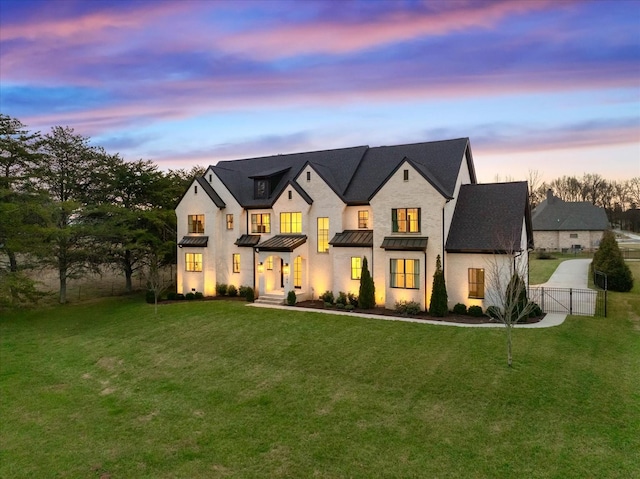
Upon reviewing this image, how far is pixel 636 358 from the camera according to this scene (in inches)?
589

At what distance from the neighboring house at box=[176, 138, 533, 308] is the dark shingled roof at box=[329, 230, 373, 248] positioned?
0.07 m

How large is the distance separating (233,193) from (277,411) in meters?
21.3

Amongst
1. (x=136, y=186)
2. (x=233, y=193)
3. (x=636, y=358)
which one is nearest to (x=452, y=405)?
(x=636, y=358)

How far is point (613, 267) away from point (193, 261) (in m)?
Answer: 30.5

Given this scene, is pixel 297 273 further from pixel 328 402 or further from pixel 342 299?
pixel 328 402

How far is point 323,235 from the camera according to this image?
88.9 feet

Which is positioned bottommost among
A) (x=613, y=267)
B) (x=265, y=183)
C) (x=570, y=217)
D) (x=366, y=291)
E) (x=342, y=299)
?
(x=342, y=299)

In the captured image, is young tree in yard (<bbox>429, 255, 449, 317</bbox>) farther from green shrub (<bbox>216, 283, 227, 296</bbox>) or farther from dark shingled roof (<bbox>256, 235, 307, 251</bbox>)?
green shrub (<bbox>216, 283, 227, 296</bbox>)

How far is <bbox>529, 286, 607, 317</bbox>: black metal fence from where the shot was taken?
21.5 meters

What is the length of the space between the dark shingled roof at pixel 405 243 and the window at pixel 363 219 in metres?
2.76

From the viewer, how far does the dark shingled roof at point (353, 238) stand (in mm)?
24703

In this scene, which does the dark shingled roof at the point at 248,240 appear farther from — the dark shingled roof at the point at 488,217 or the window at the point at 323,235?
the dark shingled roof at the point at 488,217

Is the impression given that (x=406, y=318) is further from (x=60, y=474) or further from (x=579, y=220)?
(x=579, y=220)

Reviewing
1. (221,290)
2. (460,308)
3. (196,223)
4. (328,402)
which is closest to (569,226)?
(460,308)
